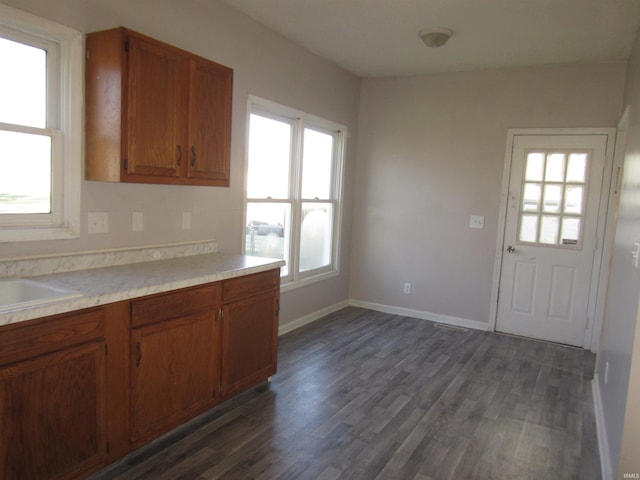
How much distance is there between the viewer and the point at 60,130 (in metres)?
2.40

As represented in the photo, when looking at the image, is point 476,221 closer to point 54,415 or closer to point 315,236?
point 315,236

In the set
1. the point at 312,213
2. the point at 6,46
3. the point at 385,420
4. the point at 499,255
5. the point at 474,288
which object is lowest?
the point at 385,420

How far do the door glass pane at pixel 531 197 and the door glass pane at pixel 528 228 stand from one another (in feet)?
0.26

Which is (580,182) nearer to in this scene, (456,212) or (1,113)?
(456,212)

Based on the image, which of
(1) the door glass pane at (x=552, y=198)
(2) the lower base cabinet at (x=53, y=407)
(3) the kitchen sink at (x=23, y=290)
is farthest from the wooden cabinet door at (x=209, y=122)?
(1) the door glass pane at (x=552, y=198)

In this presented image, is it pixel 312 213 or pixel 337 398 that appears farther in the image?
pixel 312 213

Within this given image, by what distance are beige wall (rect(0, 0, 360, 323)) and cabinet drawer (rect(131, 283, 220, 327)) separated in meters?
0.62

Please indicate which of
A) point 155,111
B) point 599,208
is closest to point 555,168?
point 599,208

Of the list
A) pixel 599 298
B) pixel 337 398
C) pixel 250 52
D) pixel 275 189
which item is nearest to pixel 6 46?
pixel 250 52

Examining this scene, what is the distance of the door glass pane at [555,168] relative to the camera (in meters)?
4.36

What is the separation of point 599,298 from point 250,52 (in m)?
3.78

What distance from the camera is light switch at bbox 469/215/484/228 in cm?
472

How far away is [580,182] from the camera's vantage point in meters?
4.28

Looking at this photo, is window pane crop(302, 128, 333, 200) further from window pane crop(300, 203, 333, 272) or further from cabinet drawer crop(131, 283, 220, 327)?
cabinet drawer crop(131, 283, 220, 327)
